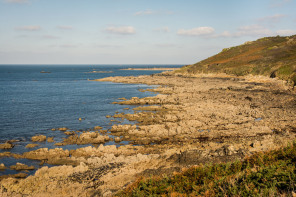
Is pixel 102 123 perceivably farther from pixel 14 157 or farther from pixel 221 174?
pixel 221 174

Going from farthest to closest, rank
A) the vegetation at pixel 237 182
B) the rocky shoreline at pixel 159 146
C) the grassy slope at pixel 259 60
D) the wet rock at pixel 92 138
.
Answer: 1. the grassy slope at pixel 259 60
2. the wet rock at pixel 92 138
3. the rocky shoreline at pixel 159 146
4. the vegetation at pixel 237 182

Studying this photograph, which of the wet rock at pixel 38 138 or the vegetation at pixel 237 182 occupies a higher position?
the vegetation at pixel 237 182

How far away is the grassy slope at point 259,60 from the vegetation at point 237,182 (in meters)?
57.7

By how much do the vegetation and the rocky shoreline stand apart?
381cm

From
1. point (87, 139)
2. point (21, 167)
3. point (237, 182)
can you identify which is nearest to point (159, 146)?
point (87, 139)

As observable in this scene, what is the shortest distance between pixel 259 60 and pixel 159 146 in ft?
275

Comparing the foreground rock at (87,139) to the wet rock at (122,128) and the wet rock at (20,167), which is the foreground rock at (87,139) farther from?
the wet rock at (20,167)

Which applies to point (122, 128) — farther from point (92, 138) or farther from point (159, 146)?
point (159, 146)

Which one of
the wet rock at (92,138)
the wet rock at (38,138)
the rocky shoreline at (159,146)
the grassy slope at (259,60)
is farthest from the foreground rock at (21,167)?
the grassy slope at (259,60)

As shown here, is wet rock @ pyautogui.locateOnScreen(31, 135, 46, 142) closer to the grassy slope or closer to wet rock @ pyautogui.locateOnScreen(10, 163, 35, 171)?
wet rock @ pyautogui.locateOnScreen(10, 163, 35, 171)

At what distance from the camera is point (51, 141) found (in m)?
26.5

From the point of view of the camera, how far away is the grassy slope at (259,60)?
7438cm

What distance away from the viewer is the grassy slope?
74375 mm

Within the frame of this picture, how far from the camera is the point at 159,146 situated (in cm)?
2291
